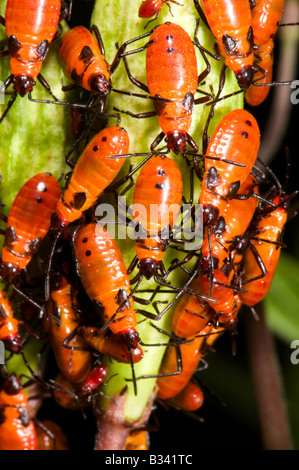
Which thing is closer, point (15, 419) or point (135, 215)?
point (135, 215)

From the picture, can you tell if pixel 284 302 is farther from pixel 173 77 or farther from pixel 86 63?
pixel 86 63

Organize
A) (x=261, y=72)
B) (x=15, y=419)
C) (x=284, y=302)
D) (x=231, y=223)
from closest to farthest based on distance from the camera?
(x=231, y=223) < (x=261, y=72) < (x=15, y=419) < (x=284, y=302)

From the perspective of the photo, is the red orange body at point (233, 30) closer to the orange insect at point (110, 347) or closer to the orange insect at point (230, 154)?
the orange insect at point (230, 154)

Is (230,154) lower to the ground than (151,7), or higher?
lower

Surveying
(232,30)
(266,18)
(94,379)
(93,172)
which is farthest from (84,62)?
(94,379)

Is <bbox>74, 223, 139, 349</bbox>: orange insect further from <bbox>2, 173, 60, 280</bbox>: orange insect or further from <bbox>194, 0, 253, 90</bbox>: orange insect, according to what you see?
<bbox>194, 0, 253, 90</bbox>: orange insect

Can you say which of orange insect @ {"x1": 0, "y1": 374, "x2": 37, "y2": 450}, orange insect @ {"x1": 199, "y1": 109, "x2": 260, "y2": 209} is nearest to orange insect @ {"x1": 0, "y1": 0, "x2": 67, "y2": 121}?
orange insect @ {"x1": 199, "y1": 109, "x2": 260, "y2": 209}

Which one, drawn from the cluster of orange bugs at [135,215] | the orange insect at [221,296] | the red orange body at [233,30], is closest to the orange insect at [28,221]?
the cluster of orange bugs at [135,215]
